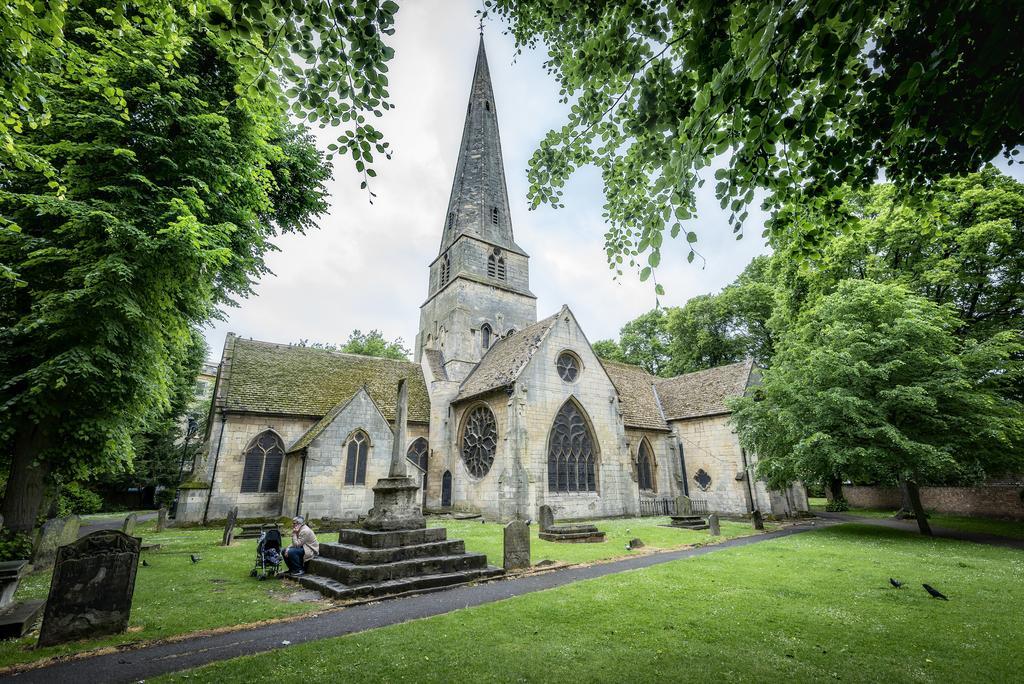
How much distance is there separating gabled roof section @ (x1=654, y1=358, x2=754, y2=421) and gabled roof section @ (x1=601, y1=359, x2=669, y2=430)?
2.18 feet

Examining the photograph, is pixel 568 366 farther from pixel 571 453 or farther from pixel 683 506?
pixel 683 506

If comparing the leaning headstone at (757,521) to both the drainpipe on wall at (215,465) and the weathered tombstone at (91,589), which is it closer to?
the weathered tombstone at (91,589)

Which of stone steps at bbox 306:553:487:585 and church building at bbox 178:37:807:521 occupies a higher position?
church building at bbox 178:37:807:521

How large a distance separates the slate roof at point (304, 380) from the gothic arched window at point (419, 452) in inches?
46.6

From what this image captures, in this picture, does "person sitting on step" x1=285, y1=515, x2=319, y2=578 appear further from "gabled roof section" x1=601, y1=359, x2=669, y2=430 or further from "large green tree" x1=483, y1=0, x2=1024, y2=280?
"gabled roof section" x1=601, y1=359, x2=669, y2=430

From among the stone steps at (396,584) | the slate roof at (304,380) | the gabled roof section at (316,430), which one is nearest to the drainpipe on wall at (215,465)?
the slate roof at (304,380)

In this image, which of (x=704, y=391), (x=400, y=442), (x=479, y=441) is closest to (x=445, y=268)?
(x=479, y=441)

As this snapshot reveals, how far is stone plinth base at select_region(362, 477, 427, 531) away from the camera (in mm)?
9453

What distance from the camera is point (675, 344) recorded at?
3734cm

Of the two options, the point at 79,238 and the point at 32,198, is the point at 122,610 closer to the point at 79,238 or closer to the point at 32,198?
the point at 32,198

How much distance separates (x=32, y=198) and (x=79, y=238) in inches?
70.3

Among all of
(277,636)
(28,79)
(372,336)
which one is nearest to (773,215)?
(277,636)

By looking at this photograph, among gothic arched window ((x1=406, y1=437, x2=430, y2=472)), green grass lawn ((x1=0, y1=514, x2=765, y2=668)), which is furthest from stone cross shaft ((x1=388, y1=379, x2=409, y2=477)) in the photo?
gothic arched window ((x1=406, y1=437, x2=430, y2=472))

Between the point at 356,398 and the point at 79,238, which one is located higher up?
the point at 79,238
